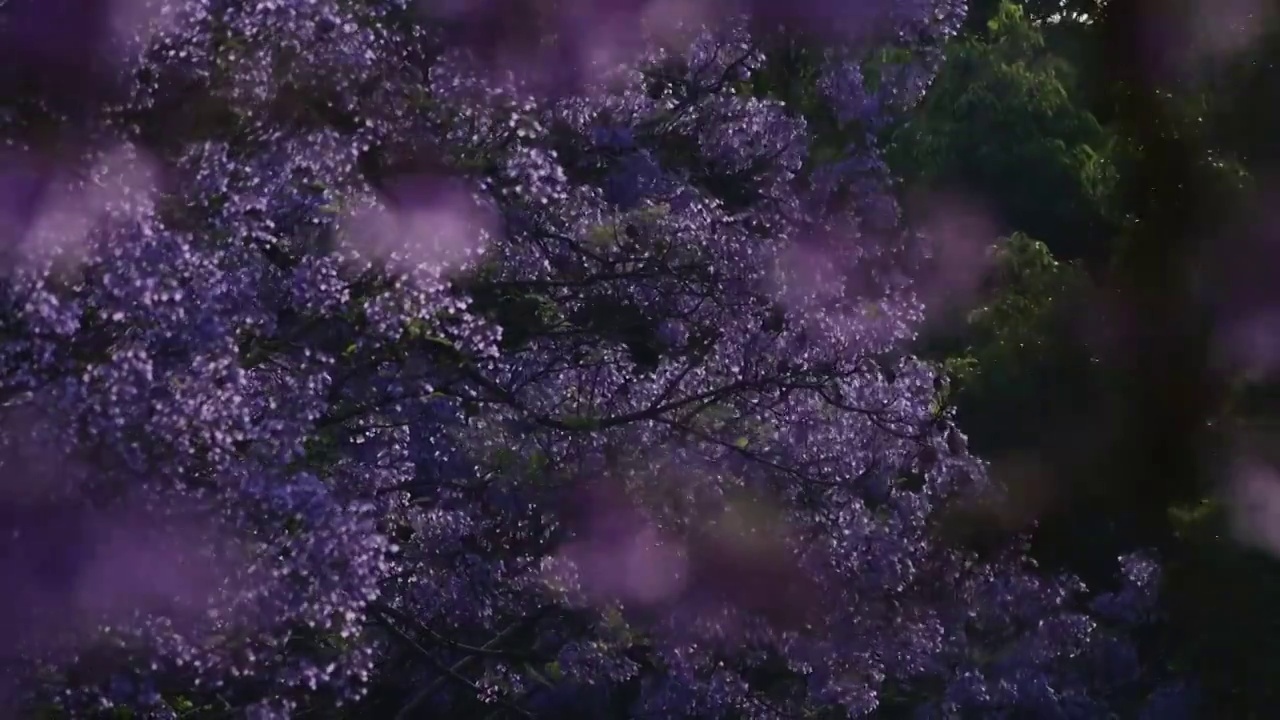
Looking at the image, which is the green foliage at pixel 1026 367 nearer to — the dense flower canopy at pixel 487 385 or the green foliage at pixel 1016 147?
the dense flower canopy at pixel 487 385

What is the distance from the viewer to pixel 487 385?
791 cm

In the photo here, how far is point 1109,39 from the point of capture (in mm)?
16297

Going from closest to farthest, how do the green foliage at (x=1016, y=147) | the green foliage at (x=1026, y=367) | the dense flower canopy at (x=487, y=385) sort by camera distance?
the dense flower canopy at (x=487, y=385)
the green foliage at (x=1026, y=367)
the green foliage at (x=1016, y=147)

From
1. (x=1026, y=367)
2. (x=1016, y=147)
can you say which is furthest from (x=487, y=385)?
(x=1016, y=147)

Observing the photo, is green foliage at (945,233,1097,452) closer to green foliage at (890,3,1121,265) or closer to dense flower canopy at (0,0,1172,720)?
dense flower canopy at (0,0,1172,720)

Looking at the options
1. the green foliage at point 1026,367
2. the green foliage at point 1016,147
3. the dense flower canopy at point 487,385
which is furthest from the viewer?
the green foliage at point 1016,147

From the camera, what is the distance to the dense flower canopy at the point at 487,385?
5.54 m

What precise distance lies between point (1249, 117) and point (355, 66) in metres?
8.69

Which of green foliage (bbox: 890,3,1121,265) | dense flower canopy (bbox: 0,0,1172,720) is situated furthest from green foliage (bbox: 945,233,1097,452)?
green foliage (bbox: 890,3,1121,265)

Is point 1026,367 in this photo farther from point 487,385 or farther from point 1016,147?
point 487,385

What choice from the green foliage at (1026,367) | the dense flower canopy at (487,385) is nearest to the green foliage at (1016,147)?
the green foliage at (1026,367)

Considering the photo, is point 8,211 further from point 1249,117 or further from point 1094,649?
point 1249,117

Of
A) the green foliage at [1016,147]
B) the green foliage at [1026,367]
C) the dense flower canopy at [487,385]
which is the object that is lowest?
the dense flower canopy at [487,385]

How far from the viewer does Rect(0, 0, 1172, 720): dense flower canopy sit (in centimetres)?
554
